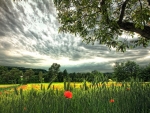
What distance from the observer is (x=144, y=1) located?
1811 centimetres

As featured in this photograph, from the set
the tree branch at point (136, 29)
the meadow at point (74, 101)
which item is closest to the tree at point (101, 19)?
the tree branch at point (136, 29)

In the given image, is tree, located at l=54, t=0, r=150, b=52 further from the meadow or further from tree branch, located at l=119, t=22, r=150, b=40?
the meadow

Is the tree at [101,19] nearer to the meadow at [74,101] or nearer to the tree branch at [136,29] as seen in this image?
the tree branch at [136,29]

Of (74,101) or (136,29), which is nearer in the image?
(74,101)

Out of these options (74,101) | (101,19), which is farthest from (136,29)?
(74,101)

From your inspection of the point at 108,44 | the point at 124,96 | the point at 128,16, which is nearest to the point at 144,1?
the point at 128,16

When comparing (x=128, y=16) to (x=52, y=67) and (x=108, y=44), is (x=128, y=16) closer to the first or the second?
(x=108, y=44)

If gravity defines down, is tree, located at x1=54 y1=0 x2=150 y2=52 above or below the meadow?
above

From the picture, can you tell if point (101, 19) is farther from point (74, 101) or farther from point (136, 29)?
point (74, 101)

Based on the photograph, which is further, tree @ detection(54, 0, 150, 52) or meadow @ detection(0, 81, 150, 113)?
tree @ detection(54, 0, 150, 52)

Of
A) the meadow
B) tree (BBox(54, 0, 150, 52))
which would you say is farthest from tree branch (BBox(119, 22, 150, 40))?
the meadow

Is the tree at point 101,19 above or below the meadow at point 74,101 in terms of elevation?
above

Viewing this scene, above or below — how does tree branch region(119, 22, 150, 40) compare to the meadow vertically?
above

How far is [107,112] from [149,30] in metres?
12.5
